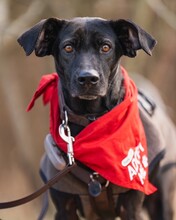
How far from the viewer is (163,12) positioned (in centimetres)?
897

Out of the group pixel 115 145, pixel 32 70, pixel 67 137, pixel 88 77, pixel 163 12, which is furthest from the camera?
pixel 32 70

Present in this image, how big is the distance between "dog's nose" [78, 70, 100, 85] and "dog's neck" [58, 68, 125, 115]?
34 centimetres

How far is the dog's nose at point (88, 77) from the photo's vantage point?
182 inches

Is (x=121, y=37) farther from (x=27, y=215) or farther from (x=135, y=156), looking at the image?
(x=27, y=215)

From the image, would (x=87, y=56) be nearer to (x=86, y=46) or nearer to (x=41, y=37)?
(x=86, y=46)

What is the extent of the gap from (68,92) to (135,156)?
59 cm

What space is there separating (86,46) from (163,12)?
431 cm

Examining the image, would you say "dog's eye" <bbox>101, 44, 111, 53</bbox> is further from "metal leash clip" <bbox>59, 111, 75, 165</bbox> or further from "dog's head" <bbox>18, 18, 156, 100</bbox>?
"metal leash clip" <bbox>59, 111, 75, 165</bbox>

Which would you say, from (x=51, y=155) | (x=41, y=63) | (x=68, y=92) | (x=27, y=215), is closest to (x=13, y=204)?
(x=51, y=155)

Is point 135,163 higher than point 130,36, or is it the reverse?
point 130,36

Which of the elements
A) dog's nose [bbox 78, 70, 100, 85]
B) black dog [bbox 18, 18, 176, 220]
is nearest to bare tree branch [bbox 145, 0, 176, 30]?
black dog [bbox 18, 18, 176, 220]

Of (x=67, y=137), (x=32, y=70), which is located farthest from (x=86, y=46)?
(x=32, y=70)

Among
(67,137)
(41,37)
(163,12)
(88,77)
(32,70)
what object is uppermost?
(41,37)

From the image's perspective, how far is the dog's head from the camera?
471 centimetres
